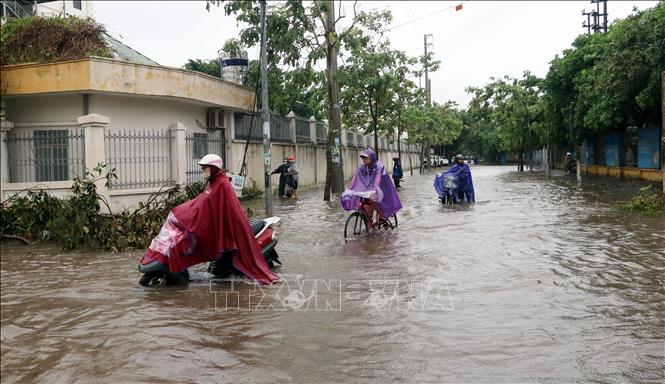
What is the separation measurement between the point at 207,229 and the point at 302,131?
66.7ft

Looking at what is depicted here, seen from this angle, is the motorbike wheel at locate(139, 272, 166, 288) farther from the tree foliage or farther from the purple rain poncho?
the tree foliage

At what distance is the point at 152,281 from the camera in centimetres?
697

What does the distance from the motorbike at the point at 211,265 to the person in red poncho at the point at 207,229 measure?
65mm

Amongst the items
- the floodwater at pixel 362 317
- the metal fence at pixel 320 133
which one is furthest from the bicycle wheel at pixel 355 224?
the metal fence at pixel 320 133

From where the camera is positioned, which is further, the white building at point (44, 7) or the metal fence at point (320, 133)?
the white building at point (44, 7)

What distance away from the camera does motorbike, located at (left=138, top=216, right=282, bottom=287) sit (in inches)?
262

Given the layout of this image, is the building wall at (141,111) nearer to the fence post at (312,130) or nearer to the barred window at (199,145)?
the barred window at (199,145)

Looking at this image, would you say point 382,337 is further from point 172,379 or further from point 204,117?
point 204,117

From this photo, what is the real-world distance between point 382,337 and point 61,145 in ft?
37.5

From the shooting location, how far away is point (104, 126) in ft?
43.4

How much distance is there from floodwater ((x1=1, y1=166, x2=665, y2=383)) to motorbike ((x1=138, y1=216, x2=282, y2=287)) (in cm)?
18

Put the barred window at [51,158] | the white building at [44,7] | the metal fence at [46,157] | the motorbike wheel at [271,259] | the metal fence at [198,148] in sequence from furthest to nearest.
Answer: the white building at [44,7], the metal fence at [198,148], the barred window at [51,158], the metal fence at [46,157], the motorbike wheel at [271,259]

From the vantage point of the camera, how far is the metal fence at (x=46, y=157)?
13.8 metres

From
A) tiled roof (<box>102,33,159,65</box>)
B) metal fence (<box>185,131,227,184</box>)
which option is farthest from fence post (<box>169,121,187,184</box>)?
tiled roof (<box>102,33,159,65</box>)
